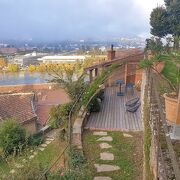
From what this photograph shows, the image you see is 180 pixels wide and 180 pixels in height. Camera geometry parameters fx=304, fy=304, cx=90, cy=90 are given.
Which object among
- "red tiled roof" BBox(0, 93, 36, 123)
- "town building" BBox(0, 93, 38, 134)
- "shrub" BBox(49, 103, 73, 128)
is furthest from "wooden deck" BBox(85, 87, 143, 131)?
"red tiled roof" BBox(0, 93, 36, 123)

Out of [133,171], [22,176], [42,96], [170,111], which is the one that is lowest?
[42,96]

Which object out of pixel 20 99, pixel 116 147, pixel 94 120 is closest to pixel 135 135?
pixel 116 147

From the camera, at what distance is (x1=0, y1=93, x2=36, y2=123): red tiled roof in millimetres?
19781

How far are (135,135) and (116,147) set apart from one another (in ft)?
4.09

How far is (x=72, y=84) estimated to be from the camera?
1251cm

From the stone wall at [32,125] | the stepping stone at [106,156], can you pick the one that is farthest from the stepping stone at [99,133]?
the stone wall at [32,125]

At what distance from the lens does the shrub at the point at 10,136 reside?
36.6ft

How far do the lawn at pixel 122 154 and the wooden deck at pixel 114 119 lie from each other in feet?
2.08

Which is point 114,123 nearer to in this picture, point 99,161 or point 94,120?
point 94,120

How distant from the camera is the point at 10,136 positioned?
37.1ft

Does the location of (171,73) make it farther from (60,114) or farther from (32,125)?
(32,125)

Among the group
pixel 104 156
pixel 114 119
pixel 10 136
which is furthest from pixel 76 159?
pixel 10 136

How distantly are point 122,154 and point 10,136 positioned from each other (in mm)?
5116

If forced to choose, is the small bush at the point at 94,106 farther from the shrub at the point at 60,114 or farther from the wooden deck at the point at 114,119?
the shrub at the point at 60,114
